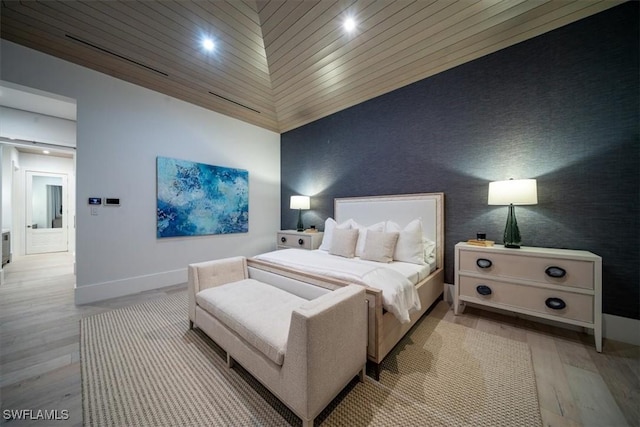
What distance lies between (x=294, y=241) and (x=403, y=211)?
1.98 meters

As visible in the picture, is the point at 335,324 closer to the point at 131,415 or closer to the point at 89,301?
the point at 131,415

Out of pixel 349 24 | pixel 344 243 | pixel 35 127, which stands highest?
pixel 349 24

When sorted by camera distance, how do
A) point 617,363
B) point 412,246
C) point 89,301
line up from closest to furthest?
1. point 617,363
2. point 412,246
3. point 89,301

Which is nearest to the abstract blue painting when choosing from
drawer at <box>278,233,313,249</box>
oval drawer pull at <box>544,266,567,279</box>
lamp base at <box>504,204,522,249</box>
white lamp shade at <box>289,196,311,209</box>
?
drawer at <box>278,233,313,249</box>

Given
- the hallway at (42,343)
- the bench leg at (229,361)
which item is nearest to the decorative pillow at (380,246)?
the bench leg at (229,361)

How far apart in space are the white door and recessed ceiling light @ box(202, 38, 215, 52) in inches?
260

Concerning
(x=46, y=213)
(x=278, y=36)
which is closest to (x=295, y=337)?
(x=278, y=36)

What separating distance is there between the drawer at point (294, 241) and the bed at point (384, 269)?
56cm

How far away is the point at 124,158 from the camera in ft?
9.89

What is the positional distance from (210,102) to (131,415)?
154 inches

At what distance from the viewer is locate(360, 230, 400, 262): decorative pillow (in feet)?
8.25

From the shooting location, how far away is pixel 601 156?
79.0 inches

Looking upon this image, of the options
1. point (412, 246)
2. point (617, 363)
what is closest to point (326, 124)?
point (412, 246)

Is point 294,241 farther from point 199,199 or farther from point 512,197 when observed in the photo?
point 512,197
